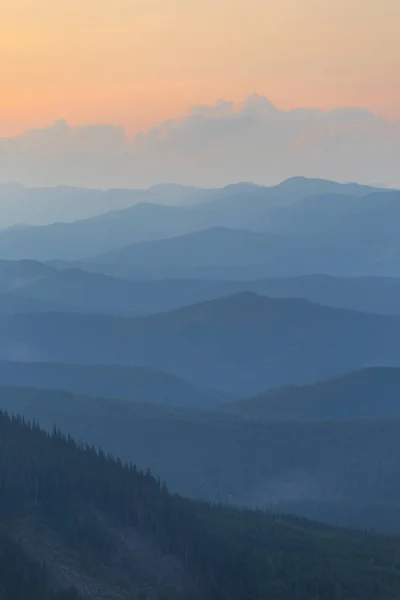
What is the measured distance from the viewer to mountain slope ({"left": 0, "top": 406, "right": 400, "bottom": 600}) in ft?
204

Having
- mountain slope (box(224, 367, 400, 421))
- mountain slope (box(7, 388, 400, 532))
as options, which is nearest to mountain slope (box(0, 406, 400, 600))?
mountain slope (box(7, 388, 400, 532))

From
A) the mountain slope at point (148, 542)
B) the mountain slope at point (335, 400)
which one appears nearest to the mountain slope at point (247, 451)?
the mountain slope at point (335, 400)

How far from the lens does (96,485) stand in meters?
71.6

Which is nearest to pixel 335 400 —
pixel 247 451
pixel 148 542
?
pixel 247 451

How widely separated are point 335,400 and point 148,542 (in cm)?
11601

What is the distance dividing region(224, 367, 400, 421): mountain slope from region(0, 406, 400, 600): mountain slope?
293ft

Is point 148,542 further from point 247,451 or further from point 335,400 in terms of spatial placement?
point 335,400

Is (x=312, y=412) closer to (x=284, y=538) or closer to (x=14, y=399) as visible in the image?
(x=14, y=399)

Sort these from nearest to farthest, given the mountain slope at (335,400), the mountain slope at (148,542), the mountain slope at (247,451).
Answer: the mountain slope at (148,542)
the mountain slope at (247,451)
the mountain slope at (335,400)

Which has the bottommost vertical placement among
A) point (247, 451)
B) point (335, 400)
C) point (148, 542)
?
point (148, 542)

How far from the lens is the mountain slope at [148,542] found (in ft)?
204

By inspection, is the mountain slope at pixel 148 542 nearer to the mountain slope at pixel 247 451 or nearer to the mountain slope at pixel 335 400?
the mountain slope at pixel 247 451

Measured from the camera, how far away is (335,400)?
180m

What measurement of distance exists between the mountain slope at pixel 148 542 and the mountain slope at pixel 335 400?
89201 millimetres
